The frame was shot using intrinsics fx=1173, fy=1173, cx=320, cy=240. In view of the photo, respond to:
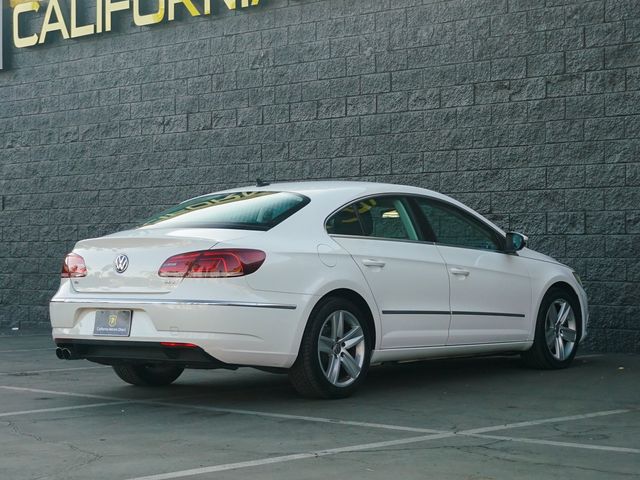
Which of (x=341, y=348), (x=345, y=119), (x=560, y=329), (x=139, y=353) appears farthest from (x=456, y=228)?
(x=345, y=119)

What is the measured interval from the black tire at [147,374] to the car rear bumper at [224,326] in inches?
46.4

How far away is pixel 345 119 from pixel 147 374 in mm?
5370

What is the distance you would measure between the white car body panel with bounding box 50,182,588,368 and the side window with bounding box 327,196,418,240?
77mm

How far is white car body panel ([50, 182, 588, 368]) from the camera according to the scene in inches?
294

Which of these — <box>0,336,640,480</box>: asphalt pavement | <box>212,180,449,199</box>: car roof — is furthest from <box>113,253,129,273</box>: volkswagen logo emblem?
<box>212,180,449,199</box>: car roof

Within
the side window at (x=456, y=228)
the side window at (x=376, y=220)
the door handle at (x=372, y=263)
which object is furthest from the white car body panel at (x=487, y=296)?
→ the door handle at (x=372, y=263)

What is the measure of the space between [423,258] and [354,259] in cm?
80

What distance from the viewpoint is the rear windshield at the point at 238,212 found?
8.02m

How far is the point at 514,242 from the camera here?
9648mm

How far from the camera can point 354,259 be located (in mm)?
8148

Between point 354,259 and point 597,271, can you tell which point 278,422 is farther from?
point 597,271

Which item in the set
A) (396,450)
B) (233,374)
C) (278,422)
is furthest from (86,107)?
(396,450)

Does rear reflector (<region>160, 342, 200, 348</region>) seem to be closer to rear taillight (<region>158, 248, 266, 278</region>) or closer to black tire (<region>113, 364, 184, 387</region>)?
rear taillight (<region>158, 248, 266, 278</region>)

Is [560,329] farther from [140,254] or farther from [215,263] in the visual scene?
[140,254]
